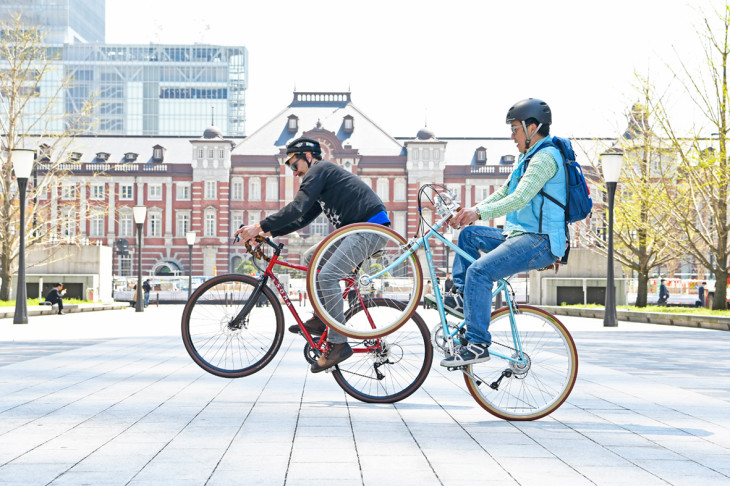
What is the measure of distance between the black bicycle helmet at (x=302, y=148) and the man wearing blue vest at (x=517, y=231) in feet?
4.16

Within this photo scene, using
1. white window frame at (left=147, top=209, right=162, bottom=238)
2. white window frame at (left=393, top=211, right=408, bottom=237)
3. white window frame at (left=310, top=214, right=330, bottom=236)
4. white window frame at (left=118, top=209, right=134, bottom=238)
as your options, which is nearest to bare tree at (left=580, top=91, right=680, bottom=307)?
white window frame at (left=393, top=211, right=408, bottom=237)

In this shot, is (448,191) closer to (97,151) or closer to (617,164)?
(617,164)

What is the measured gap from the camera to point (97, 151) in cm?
7762

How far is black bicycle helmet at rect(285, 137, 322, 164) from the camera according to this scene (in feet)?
19.7

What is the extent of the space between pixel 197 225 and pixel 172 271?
179 inches

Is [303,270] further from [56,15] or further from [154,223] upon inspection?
[56,15]

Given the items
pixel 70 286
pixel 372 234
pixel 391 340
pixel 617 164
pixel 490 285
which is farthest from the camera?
pixel 70 286

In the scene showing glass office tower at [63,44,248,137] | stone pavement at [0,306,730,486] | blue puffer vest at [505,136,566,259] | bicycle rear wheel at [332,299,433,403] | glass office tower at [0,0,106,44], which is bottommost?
stone pavement at [0,306,730,486]

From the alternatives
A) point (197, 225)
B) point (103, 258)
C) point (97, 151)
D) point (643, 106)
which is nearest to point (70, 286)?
point (103, 258)

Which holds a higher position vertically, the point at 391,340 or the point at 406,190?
the point at 406,190

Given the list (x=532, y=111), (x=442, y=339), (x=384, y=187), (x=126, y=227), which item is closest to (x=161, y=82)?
(x=126, y=227)

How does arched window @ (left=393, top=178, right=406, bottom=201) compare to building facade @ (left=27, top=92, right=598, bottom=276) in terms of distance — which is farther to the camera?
arched window @ (left=393, top=178, right=406, bottom=201)

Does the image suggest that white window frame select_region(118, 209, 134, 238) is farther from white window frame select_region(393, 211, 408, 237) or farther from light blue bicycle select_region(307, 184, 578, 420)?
light blue bicycle select_region(307, 184, 578, 420)

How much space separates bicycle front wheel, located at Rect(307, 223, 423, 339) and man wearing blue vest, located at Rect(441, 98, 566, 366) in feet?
1.12
